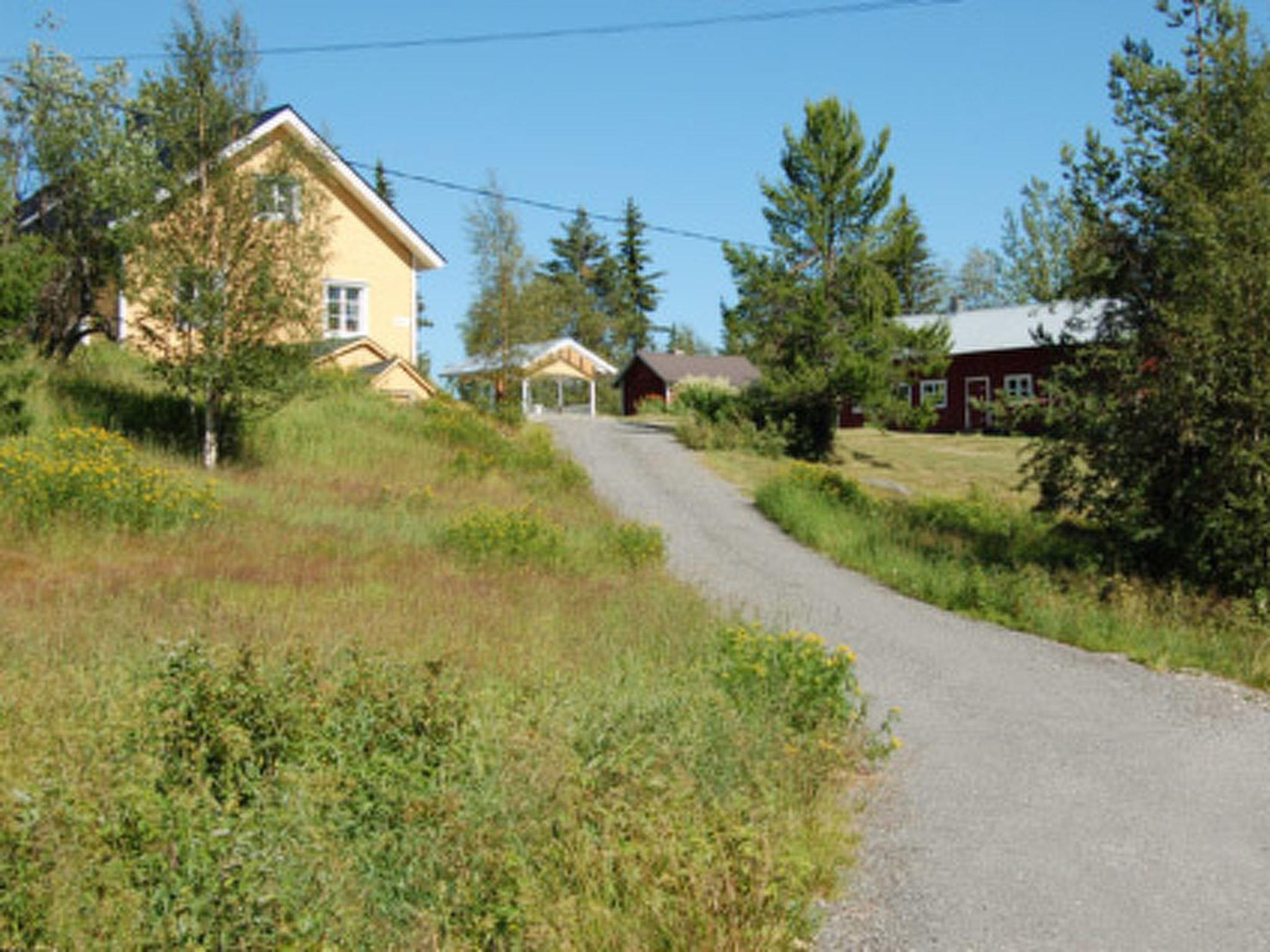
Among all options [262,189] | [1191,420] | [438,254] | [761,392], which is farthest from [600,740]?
[438,254]

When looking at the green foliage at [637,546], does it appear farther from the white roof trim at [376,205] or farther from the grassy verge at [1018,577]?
the white roof trim at [376,205]

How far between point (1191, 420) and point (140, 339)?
16.4 m

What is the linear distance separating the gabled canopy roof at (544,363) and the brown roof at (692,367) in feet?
10.3

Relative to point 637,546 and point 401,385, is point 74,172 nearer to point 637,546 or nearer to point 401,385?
point 401,385

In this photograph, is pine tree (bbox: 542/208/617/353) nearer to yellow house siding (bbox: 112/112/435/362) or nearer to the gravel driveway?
yellow house siding (bbox: 112/112/435/362)

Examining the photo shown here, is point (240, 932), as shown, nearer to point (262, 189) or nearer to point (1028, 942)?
point (1028, 942)

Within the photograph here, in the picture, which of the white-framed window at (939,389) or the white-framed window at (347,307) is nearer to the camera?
the white-framed window at (347,307)

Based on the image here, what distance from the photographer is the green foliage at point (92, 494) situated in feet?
40.2

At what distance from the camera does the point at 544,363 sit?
35875 millimetres

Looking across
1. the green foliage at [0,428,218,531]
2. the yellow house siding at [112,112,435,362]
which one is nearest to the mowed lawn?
the yellow house siding at [112,112,435,362]

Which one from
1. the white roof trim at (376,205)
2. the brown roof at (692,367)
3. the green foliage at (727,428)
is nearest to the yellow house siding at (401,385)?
the white roof trim at (376,205)

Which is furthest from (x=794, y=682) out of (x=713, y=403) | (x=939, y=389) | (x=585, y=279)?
(x=585, y=279)

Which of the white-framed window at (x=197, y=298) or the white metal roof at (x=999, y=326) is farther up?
the white metal roof at (x=999, y=326)

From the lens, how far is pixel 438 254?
113 feet
